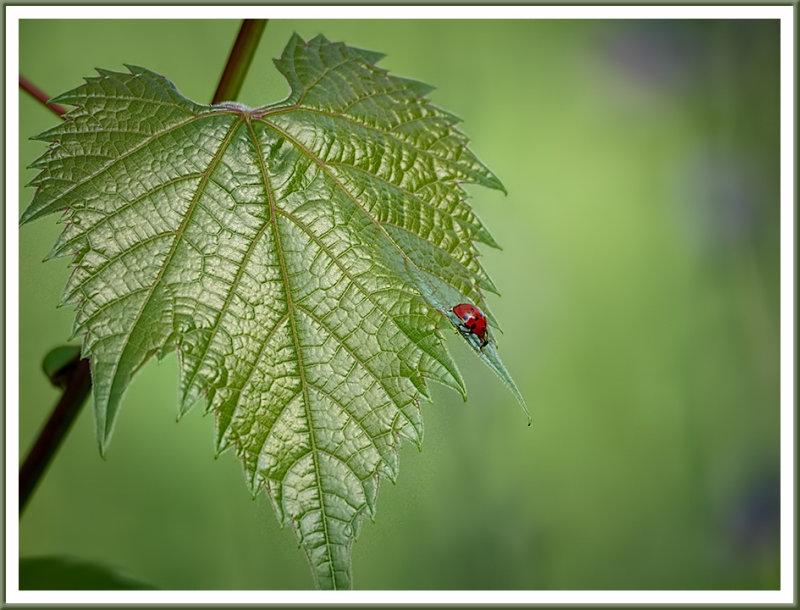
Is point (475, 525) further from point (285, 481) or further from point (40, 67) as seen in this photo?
point (40, 67)

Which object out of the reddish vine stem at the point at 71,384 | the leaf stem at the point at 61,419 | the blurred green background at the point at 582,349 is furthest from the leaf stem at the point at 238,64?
the blurred green background at the point at 582,349

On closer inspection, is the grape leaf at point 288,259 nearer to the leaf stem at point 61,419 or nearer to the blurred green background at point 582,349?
the leaf stem at point 61,419

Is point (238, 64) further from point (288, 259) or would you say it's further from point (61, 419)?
point (61, 419)

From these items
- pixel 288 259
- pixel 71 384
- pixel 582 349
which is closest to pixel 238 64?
pixel 288 259

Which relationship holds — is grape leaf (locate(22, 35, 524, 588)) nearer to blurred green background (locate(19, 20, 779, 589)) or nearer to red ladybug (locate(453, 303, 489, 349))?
red ladybug (locate(453, 303, 489, 349))

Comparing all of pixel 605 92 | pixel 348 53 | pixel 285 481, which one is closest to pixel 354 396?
pixel 285 481

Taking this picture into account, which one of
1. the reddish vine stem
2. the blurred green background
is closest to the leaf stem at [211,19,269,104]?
the reddish vine stem
